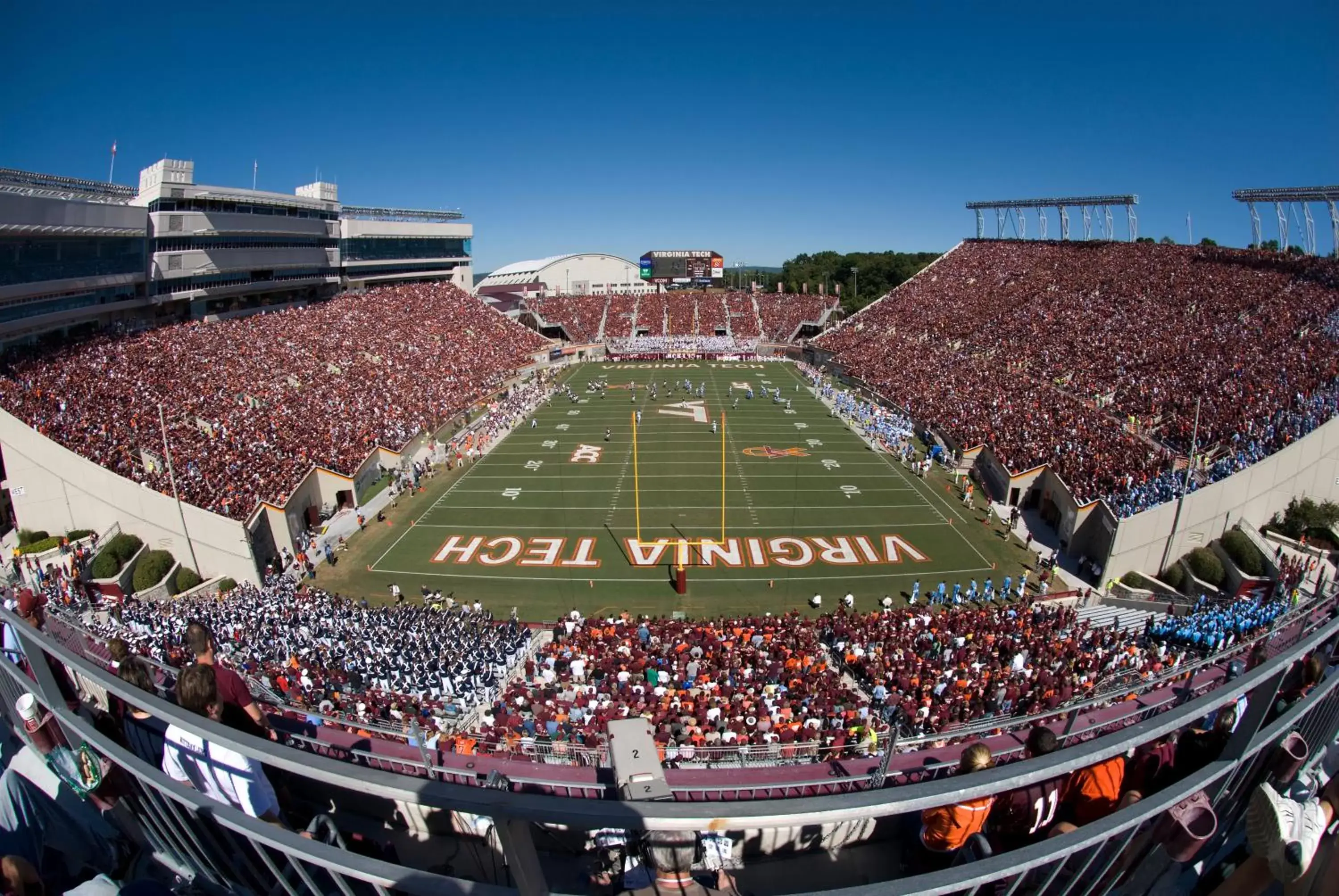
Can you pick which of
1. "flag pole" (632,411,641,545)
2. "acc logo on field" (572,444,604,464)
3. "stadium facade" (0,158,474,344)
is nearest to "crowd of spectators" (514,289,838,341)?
"stadium facade" (0,158,474,344)

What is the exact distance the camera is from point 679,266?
273 ft

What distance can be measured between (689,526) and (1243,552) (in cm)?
1597

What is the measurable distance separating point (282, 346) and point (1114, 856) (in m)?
41.7

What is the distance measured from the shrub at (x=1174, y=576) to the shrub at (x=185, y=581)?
27567 millimetres

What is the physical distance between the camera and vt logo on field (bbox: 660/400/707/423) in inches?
1554

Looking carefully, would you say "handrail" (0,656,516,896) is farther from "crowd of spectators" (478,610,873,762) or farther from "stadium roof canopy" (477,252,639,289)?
"stadium roof canopy" (477,252,639,289)

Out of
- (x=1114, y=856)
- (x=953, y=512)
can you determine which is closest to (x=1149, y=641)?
(x=953, y=512)

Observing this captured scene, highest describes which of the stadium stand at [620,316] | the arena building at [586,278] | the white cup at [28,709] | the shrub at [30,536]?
the arena building at [586,278]

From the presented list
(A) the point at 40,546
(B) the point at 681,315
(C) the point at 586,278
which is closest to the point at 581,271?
(C) the point at 586,278

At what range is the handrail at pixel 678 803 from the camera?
1.96 m

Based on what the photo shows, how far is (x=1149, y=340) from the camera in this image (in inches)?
Answer: 1415

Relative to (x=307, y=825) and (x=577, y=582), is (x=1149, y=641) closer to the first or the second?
(x=577, y=582)

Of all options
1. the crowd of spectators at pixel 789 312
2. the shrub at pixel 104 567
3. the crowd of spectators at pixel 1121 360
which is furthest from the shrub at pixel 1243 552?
the crowd of spectators at pixel 789 312

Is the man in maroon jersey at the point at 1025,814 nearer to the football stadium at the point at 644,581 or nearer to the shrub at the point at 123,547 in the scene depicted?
the football stadium at the point at 644,581
